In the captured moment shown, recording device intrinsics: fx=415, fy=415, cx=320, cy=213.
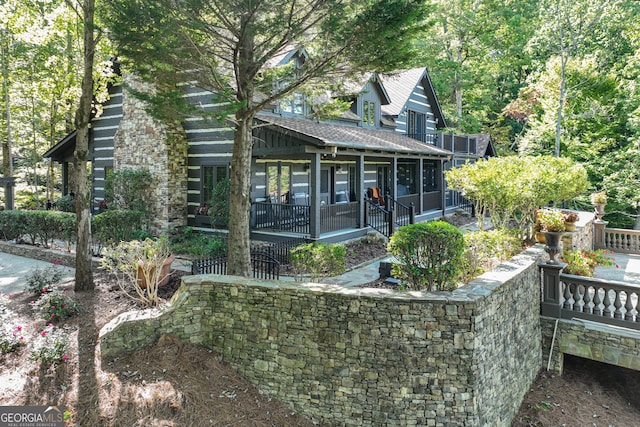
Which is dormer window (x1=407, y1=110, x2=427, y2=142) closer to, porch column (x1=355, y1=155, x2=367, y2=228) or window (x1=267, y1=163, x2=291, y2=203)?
porch column (x1=355, y1=155, x2=367, y2=228)

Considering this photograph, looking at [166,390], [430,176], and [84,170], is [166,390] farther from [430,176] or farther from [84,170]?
[430,176]

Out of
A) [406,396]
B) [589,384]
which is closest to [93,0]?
[406,396]

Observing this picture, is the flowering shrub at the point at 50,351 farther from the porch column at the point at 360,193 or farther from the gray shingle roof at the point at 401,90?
the gray shingle roof at the point at 401,90

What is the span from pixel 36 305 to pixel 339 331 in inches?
239

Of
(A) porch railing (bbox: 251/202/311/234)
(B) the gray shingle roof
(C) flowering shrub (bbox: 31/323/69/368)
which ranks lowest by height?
(C) flowering shrub (bbox: 31/323/69/368)

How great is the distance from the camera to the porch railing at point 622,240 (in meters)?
15.9

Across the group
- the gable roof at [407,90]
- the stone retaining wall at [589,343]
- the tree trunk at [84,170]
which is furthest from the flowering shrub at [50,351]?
the gable roof at [407,90]

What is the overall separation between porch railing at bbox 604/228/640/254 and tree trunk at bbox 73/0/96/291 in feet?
59.5

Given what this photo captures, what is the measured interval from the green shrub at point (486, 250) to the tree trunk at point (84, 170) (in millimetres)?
7955

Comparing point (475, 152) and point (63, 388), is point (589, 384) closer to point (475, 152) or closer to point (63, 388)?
point (63, 388)

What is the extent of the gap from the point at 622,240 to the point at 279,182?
45.0 feet

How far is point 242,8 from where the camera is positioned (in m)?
6.96

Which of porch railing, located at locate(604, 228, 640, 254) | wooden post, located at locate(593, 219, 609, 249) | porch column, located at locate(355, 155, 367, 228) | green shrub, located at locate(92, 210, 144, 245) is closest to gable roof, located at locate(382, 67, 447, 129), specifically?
porch column, located at locate(355, 155, 367, 228)

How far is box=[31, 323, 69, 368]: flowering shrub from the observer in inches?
256
